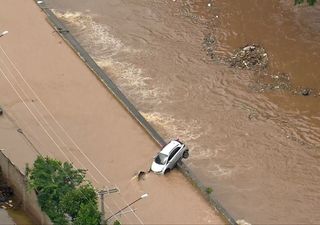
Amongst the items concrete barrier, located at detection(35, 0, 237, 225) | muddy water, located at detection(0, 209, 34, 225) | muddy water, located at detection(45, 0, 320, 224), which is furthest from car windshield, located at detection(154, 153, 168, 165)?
muddy water, located at detection(0, 209, 34, 225)

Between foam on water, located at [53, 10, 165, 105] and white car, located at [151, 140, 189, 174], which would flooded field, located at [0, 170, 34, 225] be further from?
foam on water, located at [53, 10, 165, 105]

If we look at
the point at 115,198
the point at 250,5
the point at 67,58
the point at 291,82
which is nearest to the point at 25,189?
the point at 115,198

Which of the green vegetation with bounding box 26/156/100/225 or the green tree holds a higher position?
the green vegetation with bounding box 26/156/100/225

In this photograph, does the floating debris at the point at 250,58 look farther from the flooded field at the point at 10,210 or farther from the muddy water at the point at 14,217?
the muddy water at the point at 14,217

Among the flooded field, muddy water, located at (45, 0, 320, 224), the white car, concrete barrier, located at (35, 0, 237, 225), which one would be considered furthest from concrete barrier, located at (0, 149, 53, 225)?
muddy water, located at (45, 0, 320, 224)

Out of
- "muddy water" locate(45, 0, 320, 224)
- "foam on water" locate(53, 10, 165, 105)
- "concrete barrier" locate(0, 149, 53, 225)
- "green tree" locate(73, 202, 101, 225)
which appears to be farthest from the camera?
"foam on water" locate(53, 10, 165, 105)

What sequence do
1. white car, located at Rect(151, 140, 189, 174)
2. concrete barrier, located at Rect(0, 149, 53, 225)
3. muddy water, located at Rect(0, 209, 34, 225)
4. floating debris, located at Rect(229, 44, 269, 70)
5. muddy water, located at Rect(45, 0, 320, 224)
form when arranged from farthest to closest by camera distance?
floating debris, located at Rect(229, 44, 269, 70) < muddy water, located at Rect(45, 0, 320, 224) < white car, located at Rect(151, 140, 189, 174) < muddy water, located at Rect(0, 209, 34, 225) < concrete barrier, located at Rect(0, 149, 53, 225)

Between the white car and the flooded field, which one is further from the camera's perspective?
the white car
